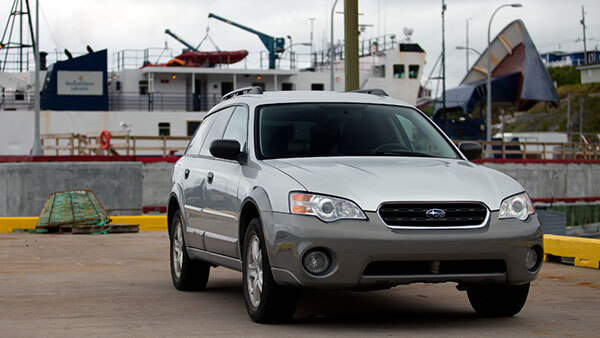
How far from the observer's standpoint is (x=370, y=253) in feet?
20.7

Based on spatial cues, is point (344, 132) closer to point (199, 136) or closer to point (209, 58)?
point (199, 136)

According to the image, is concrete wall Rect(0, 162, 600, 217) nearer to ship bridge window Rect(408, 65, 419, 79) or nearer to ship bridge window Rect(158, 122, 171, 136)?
ship bridge window Rect(158, 122, 171, 136)

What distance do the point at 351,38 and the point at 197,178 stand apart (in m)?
6.08

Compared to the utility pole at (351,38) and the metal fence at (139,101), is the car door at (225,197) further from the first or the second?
the metal fence at (139,101)

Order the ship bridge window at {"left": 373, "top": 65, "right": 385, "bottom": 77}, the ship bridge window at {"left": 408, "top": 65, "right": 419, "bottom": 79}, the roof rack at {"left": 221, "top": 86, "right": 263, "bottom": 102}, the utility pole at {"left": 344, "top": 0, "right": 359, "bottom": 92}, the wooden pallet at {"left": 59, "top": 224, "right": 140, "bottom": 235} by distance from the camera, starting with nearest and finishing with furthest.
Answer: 1. the roof rack at {"left": 221, "top": 86, "right": 263, "bottom": 102}
2. the utility pole at {"left": 344, "top": 0, "right": 359, "bottom": 92}
3. the wooden pallet at {"left": 59, "top": 224, "right": 140, "bottom": 235}
4. the ship bridge window at {"left": 373, "top": 65, "right": 385, "bottom": 77}
5. the ship bridge window at {"left": 408, "top": 65, "right": 419, "bottom": 79}

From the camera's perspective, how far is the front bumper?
629 cm

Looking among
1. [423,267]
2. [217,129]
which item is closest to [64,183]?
[217,129]

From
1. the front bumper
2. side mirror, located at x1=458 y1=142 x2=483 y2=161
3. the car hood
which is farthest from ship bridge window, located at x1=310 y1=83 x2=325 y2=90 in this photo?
the front bumper

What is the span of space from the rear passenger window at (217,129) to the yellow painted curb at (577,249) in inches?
202

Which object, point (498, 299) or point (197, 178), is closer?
point (498, 299)

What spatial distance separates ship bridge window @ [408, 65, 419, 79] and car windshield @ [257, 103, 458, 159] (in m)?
49.2

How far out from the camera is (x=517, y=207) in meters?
6.74

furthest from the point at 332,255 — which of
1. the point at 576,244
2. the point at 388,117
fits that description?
the point at 576,244

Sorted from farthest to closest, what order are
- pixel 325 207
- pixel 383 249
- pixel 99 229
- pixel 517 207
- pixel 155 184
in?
pixel 155 184
pixel 99 229
pixel 517 207
pixel 325 207
pixel 383 249
